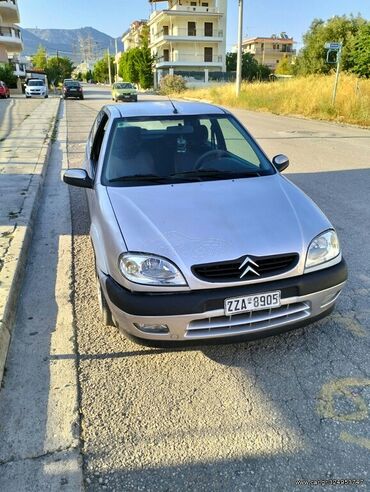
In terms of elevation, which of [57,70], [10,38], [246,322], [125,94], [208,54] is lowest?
[246,322]

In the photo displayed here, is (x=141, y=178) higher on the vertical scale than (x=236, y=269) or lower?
higher

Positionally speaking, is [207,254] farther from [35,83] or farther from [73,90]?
[35,83]

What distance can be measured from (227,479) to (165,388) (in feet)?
2.43

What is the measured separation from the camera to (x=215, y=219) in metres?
2.97

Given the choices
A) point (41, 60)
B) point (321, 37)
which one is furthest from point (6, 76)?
point (41, 60)

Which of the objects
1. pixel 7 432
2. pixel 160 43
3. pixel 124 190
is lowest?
pixel 7 432

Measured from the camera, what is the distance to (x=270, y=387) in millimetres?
2713

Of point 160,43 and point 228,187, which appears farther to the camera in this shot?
point 160,43

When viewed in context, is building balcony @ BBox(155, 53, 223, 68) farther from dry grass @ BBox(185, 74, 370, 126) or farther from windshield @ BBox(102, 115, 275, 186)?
windshield @ BBox(102, 115, 275, 186)

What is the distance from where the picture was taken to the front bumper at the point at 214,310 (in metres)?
2.56

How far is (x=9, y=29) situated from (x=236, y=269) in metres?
71.7

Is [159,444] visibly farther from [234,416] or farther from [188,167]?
[188,167]

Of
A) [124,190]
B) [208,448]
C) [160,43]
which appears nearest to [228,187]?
[124,190]

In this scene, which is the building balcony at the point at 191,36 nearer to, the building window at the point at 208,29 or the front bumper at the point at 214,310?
the building window at the point at 208,29
